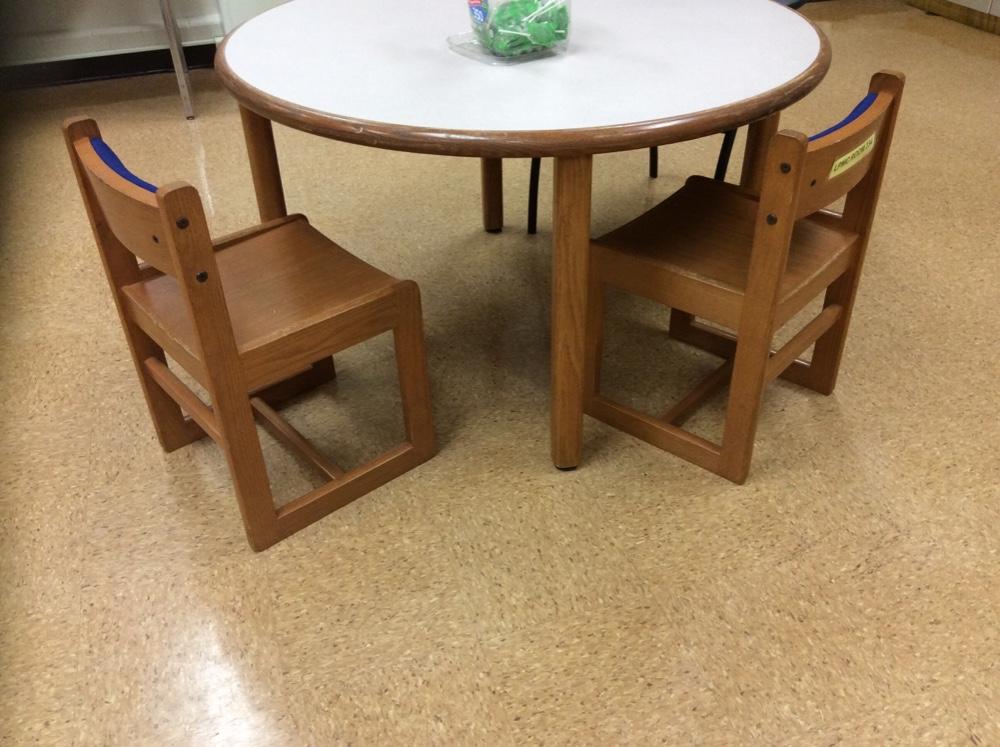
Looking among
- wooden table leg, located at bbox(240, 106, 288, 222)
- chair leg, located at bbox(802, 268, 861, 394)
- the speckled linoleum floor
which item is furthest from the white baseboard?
chair leg, located at bbox(802, 268, 861, 394)

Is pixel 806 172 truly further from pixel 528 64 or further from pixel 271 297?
pixel 271 297

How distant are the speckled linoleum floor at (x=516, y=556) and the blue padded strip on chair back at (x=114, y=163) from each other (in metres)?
0.62

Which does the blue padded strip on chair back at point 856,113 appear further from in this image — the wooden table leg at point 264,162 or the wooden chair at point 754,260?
the wooden table leg at point 264,162

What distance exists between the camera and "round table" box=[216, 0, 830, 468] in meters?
1.19

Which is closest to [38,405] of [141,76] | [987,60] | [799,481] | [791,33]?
[799,481]

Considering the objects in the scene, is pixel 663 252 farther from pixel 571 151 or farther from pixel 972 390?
pixel 972 390

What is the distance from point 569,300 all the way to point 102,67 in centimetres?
316

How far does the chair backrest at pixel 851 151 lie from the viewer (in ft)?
4.07

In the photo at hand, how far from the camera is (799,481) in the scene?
1.58 meters

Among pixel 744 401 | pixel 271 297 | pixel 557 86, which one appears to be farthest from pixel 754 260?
pixel 271 297

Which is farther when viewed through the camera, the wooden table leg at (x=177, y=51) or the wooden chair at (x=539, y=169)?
the wooden table leg at (x=177, y=51)

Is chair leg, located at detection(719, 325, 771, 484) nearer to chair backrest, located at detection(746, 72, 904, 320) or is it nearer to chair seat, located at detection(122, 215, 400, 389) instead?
chair backrest, located at detection(746, 72, 904, 320)

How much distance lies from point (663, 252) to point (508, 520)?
0.54 metres

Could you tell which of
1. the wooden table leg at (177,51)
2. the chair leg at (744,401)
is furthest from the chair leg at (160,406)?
the wooden table leg at (177,51)
